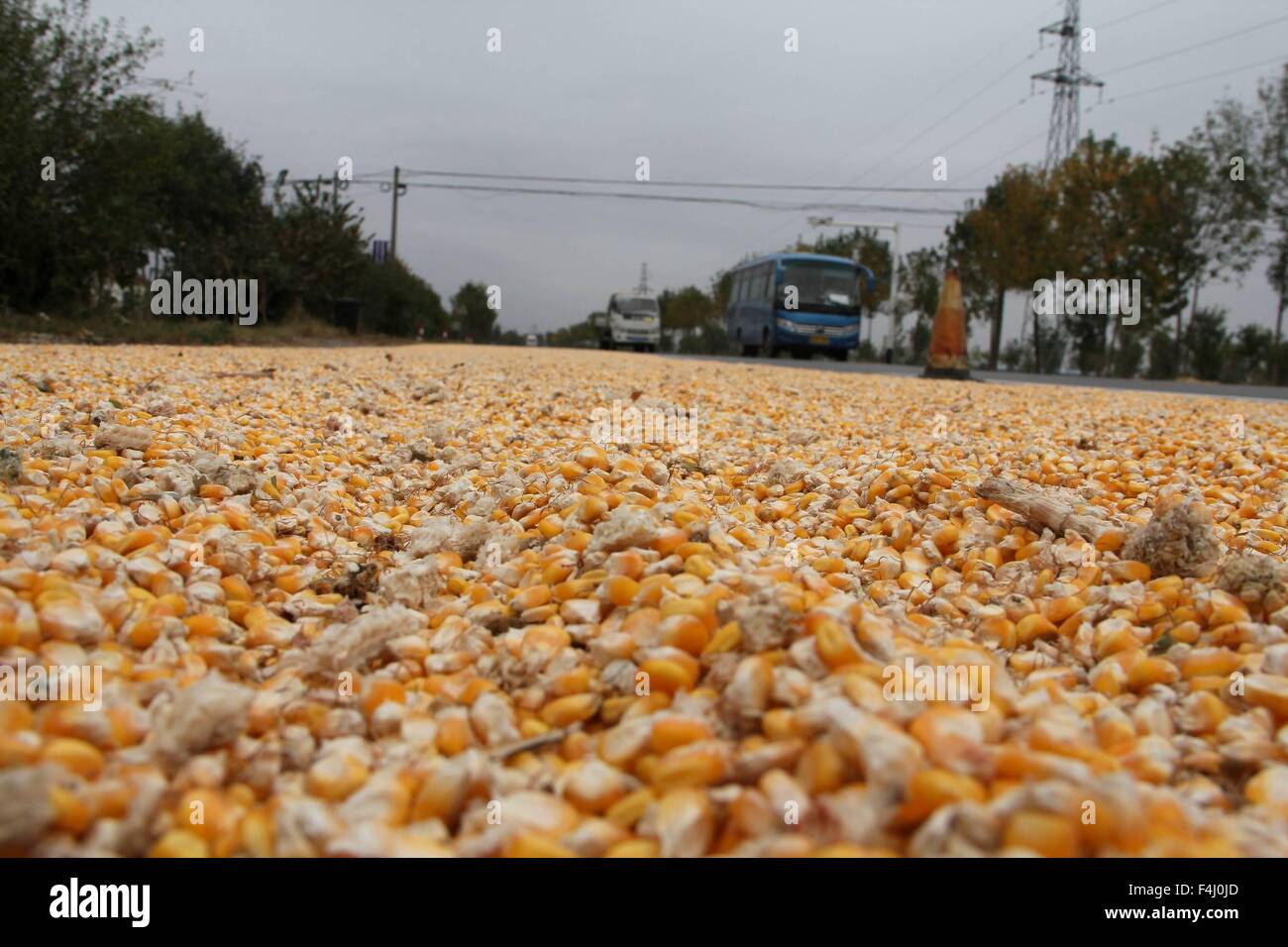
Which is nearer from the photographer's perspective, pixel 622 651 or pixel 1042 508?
pixel 622 651

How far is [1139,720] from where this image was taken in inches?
72.5

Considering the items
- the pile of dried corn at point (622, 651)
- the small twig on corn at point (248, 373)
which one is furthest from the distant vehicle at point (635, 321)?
the pile of dried corn at point (622, 651)

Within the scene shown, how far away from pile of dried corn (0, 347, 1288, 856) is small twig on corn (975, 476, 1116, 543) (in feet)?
0.05

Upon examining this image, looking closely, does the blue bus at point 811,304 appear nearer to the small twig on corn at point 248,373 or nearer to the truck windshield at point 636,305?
the truck windshield at point 636,305

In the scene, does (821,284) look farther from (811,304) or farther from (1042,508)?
(1042,508)

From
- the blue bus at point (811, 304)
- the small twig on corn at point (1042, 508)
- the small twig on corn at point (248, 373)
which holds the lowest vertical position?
the small twig on corn at point (1042, 508)

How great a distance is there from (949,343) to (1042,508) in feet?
34.5

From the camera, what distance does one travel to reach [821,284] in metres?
22.4

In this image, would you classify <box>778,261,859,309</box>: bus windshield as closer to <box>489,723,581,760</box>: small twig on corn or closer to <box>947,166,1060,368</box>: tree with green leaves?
<box>947,166,1060,368</box>: tree with green leaves

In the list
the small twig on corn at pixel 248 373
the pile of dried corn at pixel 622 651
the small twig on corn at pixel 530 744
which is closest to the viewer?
the pile of dried corn at pixel 622 651

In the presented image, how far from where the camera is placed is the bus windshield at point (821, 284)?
2219 cm

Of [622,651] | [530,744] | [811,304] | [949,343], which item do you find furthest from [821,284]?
[530,744]

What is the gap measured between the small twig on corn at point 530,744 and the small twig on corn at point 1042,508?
6.60ft
